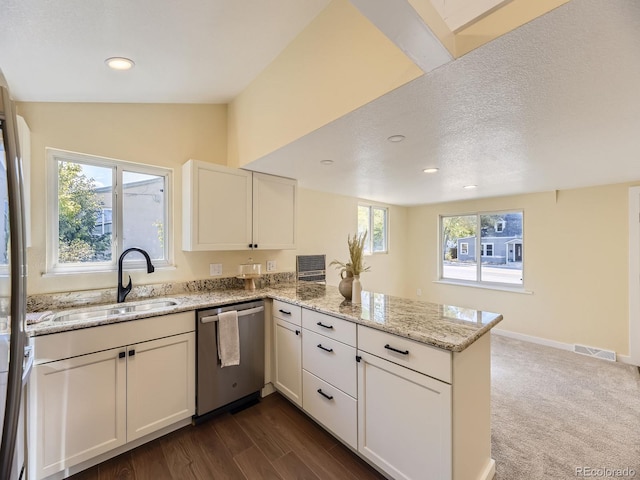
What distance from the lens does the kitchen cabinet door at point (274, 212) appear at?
2.79 m

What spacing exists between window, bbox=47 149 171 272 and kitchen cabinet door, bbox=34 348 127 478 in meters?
0.85

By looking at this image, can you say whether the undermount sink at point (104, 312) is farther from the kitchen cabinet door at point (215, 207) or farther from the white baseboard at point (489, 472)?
the white baseboard at point (489, 472)

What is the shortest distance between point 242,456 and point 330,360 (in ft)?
2.75

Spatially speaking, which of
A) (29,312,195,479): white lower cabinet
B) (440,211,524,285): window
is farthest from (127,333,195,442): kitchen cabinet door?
(440,211,524,285): window

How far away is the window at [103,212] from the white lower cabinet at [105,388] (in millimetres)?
778

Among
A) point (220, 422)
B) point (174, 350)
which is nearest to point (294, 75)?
point (174, 350)

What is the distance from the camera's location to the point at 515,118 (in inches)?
64.3

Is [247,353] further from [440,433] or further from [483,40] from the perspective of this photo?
[483,40]

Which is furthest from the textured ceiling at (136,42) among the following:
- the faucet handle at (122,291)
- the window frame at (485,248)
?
the window frame at (485,248)

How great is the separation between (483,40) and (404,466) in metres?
2.06

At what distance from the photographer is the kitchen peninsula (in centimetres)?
134

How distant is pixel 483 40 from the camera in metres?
1.05
